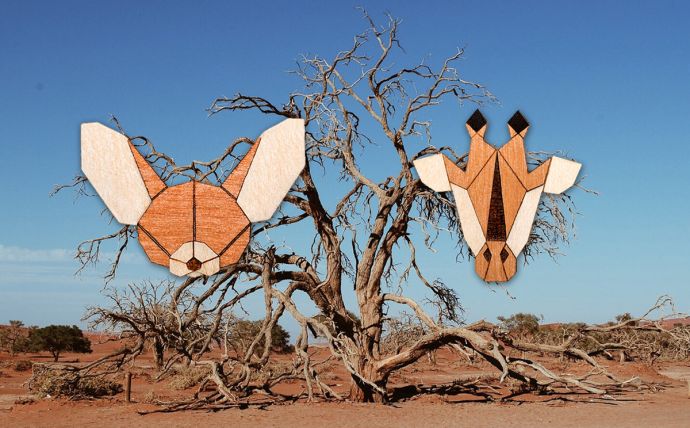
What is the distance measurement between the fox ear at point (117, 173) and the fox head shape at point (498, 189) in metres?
2.93

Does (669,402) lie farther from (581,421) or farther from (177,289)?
→ (177,289)

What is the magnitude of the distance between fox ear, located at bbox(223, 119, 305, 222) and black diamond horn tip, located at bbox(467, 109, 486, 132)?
2.38 meters

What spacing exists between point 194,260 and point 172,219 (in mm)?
386

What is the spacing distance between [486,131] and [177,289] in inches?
248

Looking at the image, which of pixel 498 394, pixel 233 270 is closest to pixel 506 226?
pixel 233 270

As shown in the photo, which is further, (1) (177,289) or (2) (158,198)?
(1) (177,289)

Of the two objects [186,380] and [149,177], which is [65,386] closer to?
[186,380]

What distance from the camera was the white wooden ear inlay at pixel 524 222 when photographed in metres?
6.99

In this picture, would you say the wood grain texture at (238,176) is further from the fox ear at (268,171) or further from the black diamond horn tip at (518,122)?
the black diamond horn tip at (518,122)

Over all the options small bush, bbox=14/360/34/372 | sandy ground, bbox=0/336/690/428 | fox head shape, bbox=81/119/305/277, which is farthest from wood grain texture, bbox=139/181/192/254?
small bush, bbox=14/360/34/372

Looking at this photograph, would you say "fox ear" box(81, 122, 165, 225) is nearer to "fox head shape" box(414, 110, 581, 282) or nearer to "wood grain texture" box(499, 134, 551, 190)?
"fox head shape" box(414, 110, 581, 282)

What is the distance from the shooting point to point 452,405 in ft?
51.3

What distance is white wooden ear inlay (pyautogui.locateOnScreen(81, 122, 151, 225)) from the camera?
5793mm

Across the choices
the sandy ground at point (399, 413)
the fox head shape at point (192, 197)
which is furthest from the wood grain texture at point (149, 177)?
the sandy ground at point (399, 413)
